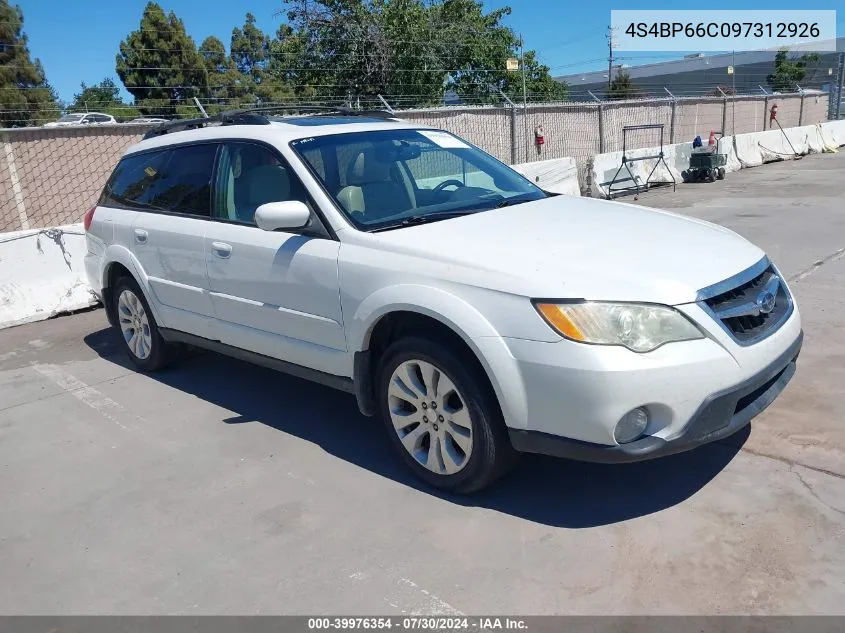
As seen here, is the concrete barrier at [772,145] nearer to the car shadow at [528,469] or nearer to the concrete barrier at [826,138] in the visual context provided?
the concrete barrier at [826,138]

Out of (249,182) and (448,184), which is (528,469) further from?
(249,182)

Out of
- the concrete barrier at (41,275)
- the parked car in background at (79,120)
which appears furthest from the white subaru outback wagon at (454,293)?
the parked car in background at (79,120)

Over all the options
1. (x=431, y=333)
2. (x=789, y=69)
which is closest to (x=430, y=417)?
(x=431, y=333)

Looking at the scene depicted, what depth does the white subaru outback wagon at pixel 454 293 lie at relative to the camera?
9.67 ft

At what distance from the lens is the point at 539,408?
302 centimetres

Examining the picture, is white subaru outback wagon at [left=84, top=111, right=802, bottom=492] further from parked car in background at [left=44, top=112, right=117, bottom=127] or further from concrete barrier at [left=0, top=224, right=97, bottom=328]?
parked car in background at [left=44, top=112, right=117, bottom=127]

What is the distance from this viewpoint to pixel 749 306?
322 centimetres

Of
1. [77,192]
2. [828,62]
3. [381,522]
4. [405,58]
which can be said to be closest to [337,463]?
[381,522]

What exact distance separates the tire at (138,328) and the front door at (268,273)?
102cm

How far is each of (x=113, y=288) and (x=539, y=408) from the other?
3.95 meters

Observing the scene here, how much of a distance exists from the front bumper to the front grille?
176 millimetres

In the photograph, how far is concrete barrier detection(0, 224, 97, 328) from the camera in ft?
24.0

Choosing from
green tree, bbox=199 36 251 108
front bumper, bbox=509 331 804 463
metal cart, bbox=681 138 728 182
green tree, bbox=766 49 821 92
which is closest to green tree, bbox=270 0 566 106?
metal cart, bbox=681 138 728 182

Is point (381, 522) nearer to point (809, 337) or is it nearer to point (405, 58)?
point (809, 337)
